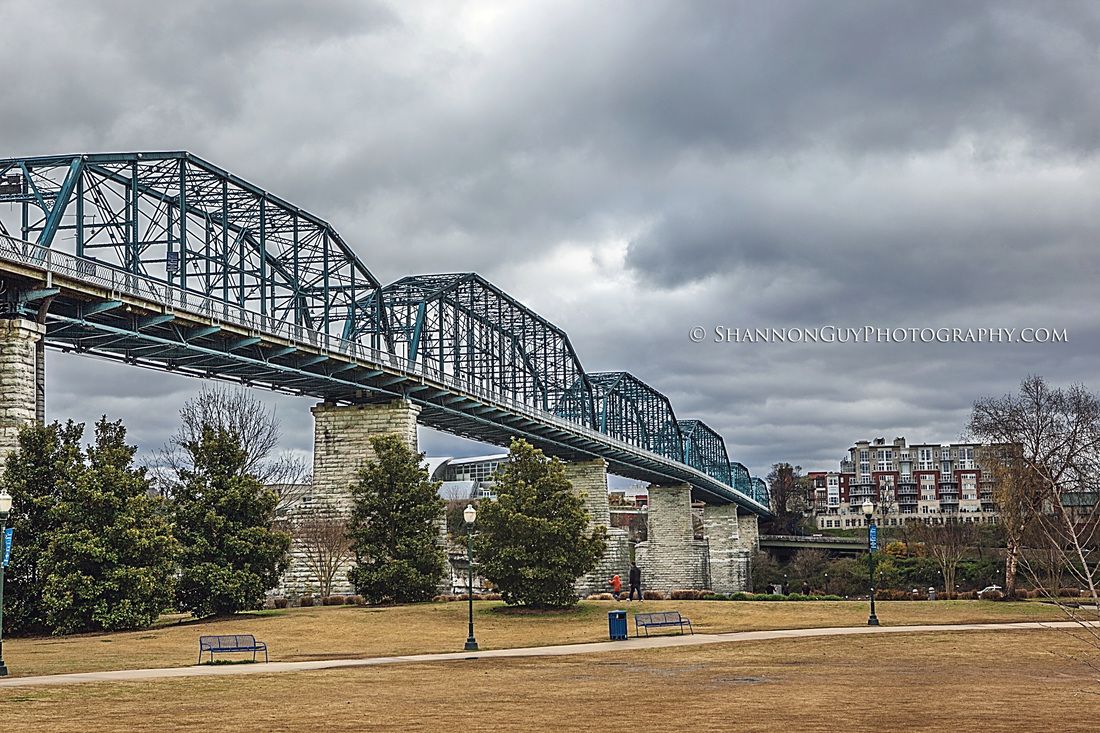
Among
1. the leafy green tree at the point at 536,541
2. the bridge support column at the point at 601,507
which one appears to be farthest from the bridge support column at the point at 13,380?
the bridge support column at the point at 601,507

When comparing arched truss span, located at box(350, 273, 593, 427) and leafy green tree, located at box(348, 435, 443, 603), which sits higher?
arched truss span, located at box(350, 273, 593, 427)

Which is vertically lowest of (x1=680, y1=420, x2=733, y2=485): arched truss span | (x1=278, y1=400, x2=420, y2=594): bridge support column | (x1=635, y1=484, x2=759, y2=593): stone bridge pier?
(x1=635, y1=484, x2=759, y2=593): stone bridge pier

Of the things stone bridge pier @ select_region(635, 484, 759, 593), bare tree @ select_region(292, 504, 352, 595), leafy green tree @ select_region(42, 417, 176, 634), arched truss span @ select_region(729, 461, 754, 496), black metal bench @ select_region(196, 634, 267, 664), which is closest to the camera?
black metal bench @ select_region(196, 634, 267, 664)

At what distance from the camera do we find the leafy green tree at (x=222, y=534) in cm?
4156

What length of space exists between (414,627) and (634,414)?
315 feet

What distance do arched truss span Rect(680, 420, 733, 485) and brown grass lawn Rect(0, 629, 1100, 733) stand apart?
12732 centimetres

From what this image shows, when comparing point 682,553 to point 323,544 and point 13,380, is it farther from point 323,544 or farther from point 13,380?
point 13,380

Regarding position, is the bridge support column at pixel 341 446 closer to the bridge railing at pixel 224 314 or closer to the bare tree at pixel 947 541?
the bridge railing at pixel 224 314

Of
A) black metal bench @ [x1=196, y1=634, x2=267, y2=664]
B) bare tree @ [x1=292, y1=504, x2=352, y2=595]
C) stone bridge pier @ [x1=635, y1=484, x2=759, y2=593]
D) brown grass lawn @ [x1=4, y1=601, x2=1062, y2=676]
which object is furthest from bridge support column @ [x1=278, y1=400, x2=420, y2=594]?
stone bridge pier @ [x1=635, y1=484, x2=759, y2=593]

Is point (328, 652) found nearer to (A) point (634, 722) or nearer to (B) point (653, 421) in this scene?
(A) point (634, 722)

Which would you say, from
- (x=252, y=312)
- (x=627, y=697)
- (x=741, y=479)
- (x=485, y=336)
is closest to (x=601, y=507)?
(x=485, y=336)

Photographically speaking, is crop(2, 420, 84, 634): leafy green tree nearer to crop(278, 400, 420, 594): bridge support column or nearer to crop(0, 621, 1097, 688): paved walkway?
crop(0, 621, 1097, 688): paved walkway

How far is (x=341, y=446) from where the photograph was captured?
62656 mm

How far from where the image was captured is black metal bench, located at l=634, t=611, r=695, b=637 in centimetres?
3416
